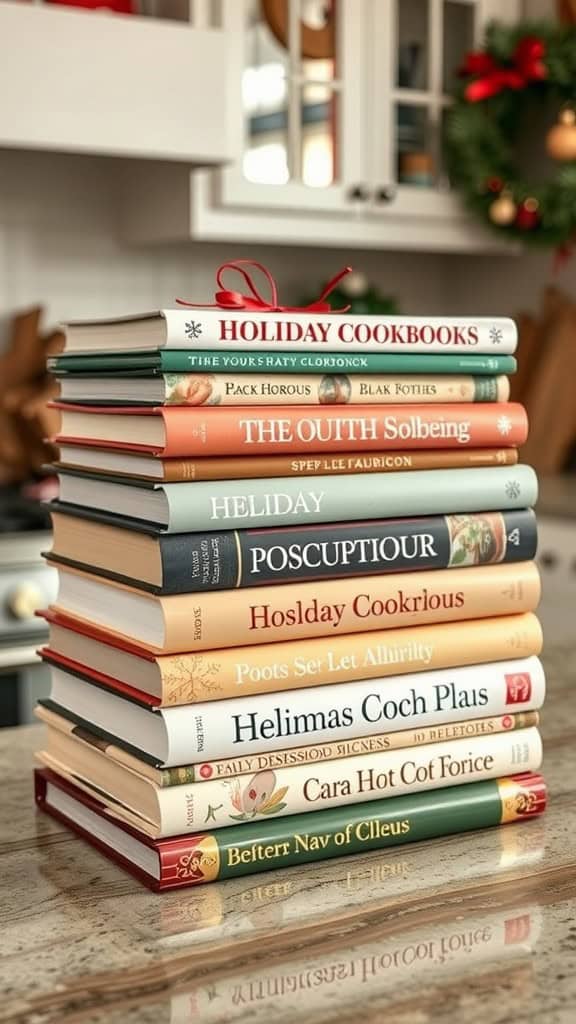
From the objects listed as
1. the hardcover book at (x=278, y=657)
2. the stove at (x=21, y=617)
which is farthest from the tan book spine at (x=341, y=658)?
the stove at (x=21, y=617)

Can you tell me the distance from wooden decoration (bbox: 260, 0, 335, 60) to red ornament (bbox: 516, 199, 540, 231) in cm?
53

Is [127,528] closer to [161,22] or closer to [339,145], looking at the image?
[161,22]

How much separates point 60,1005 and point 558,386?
2.67 metres

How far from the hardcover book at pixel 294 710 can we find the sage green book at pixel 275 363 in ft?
0.56

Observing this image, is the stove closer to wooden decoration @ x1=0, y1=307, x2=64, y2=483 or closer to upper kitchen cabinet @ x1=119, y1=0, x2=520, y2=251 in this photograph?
wooden decoration @ x1=0, y1=307, x2=64, y2=483

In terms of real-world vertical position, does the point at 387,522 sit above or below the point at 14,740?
above

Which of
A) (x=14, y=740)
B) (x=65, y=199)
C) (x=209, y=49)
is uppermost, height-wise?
(x=209, y=49)

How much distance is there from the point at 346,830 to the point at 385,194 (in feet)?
7.42

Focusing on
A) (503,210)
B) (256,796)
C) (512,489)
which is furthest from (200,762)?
(503,210)

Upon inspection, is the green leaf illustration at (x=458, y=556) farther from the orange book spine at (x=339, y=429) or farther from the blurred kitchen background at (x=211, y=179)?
the blurred kitchen background at (x=211, y=179)

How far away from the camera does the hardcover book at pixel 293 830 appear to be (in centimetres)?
68

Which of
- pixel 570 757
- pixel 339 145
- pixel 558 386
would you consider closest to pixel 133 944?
pixel 570 757

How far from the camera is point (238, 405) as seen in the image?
69 cm

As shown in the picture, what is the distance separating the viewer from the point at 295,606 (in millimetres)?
700
